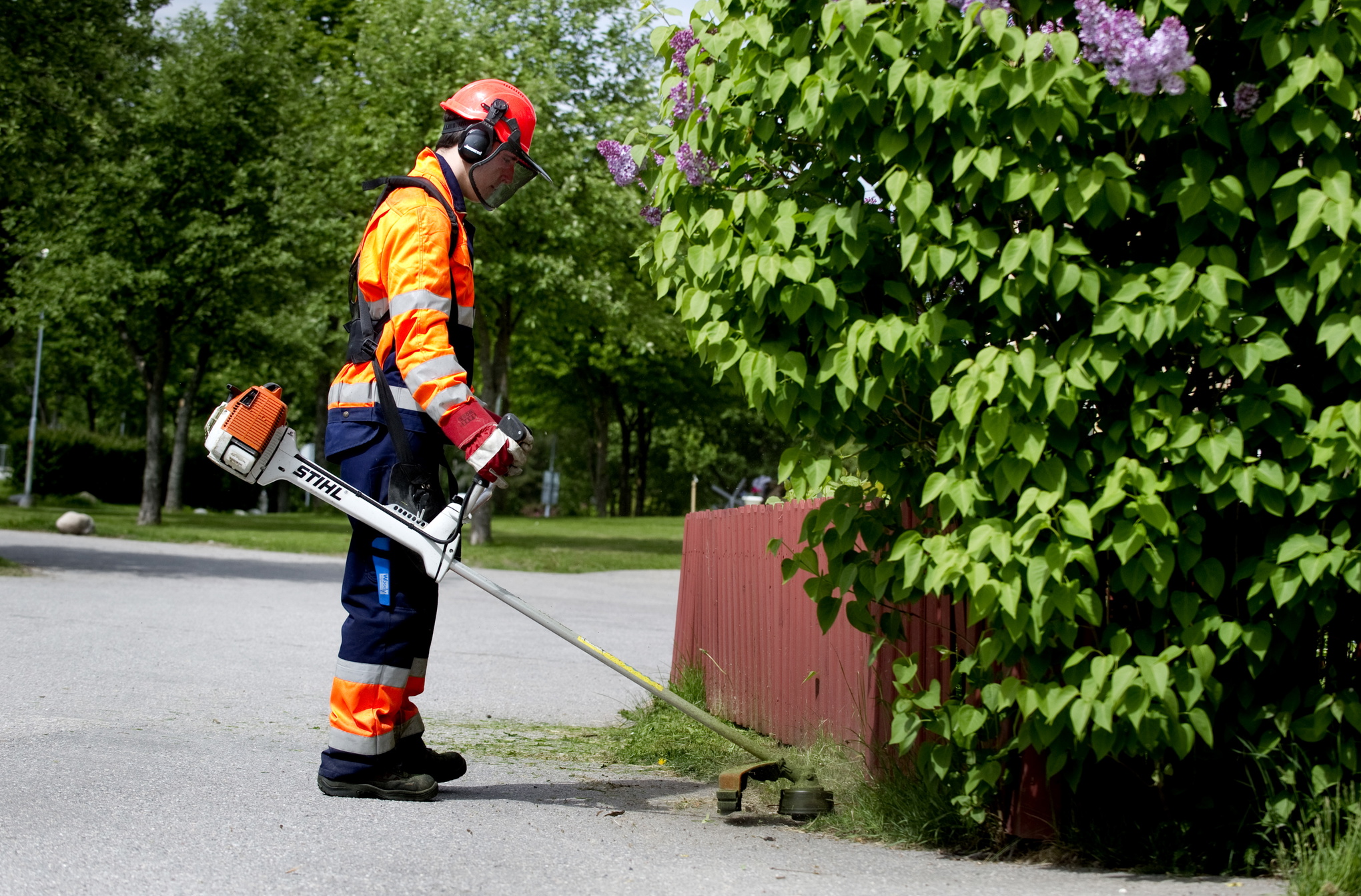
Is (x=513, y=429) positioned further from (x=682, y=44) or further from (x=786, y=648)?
(x=786, y=648)

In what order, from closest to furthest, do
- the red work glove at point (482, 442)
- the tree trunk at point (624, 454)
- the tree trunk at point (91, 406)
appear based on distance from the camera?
the red work glove at point (482, 442), the tree trunk at point (624, 454), the tree trunk at point (91, 406)

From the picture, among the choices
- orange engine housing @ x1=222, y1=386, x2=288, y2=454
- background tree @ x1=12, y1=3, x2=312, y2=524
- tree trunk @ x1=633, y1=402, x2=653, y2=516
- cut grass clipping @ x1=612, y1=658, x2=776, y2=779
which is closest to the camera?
orange engine housing @ x1=222, y1=386, x2=288, y2=454

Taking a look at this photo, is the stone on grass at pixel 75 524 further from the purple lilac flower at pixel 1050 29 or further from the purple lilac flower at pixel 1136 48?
the purple lilac flower at pixel 1136 48

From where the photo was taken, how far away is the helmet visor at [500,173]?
15.8ft

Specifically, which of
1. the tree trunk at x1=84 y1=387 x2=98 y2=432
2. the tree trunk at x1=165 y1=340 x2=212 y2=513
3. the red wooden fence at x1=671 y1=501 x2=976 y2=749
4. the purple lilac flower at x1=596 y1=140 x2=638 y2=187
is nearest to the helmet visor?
the purple lilac flower at x1=596 y1=140 x2=638 y2=187

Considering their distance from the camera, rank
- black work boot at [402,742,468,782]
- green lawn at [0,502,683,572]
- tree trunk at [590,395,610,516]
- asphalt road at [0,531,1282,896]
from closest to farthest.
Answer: asphalt road at [0,531,1282,896]
black work boot at [402,742,468,782]
green lawn at [0,502,683,572]
tree trunk at [590,395,610,516]

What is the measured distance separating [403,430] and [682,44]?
1.55 meters

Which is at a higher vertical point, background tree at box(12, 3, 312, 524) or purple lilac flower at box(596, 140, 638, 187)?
background tree at box(12, 3, 312, 524)

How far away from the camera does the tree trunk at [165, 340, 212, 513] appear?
29266 mm

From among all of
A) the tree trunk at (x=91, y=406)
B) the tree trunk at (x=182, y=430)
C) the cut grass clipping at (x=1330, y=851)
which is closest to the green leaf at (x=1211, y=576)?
the cut grass clipping at (x=1330, y=851)

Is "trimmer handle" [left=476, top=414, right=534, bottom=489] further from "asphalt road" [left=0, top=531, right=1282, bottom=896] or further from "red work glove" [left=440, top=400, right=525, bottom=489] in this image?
"asphalt road" [left=0, top=531, right=1282, bottom=896]

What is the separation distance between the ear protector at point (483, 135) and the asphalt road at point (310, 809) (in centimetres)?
225

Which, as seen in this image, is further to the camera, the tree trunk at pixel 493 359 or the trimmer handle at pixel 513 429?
the tree trunk at pixel 493 359

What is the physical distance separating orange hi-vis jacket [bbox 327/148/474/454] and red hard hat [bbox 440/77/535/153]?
243 mm
